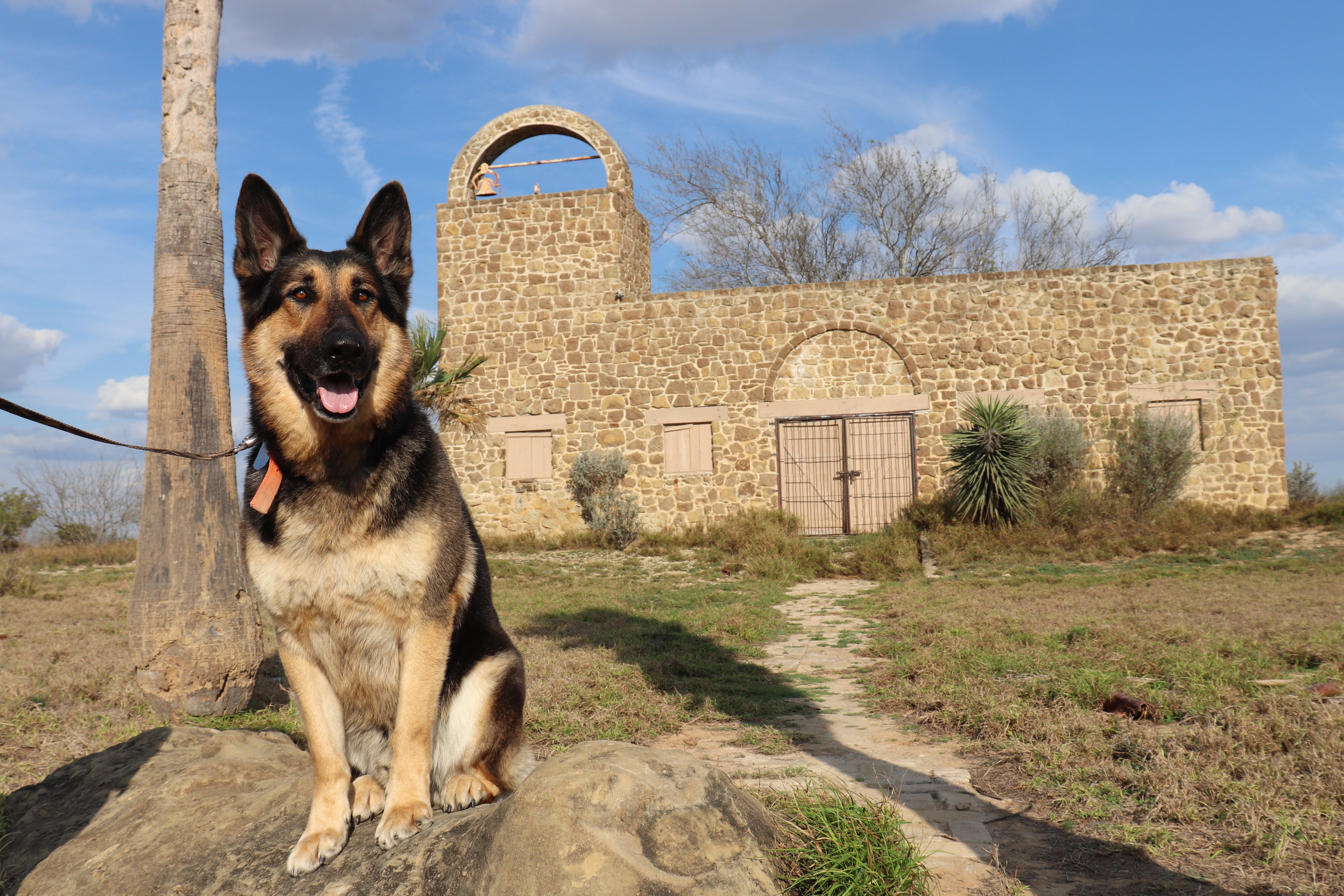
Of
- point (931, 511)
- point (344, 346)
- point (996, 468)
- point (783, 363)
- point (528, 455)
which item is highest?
point (783, 363)

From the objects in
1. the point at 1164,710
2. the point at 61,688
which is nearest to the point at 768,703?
the point at 1164,710

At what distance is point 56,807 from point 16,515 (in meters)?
17.5

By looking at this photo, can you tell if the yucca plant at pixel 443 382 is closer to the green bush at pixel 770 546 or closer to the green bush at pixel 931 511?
the green bush at pixel 770 546

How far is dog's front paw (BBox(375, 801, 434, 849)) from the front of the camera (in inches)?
91.9

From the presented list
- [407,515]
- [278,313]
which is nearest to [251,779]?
[407,515]

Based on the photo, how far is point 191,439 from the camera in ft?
17.5

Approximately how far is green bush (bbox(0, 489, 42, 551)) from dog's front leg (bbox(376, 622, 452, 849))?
1887 centimetres

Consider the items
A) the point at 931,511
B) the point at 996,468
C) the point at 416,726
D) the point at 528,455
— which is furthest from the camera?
the point at 528,455

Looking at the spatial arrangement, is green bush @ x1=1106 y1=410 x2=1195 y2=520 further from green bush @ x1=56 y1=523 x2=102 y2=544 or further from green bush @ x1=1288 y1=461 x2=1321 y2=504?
green bush @ x1=56 y1=523 x2=102 y2=544

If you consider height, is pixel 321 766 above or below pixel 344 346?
below

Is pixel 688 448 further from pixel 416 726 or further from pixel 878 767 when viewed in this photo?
pixel 416 726

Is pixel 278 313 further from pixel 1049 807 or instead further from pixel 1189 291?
pixel 1189 291

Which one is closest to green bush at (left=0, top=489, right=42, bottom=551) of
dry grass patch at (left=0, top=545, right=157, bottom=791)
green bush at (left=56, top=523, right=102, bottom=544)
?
green bush at (left=56, top=523, right=102, bottom=544)

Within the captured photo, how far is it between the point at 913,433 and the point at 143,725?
13543 mm
